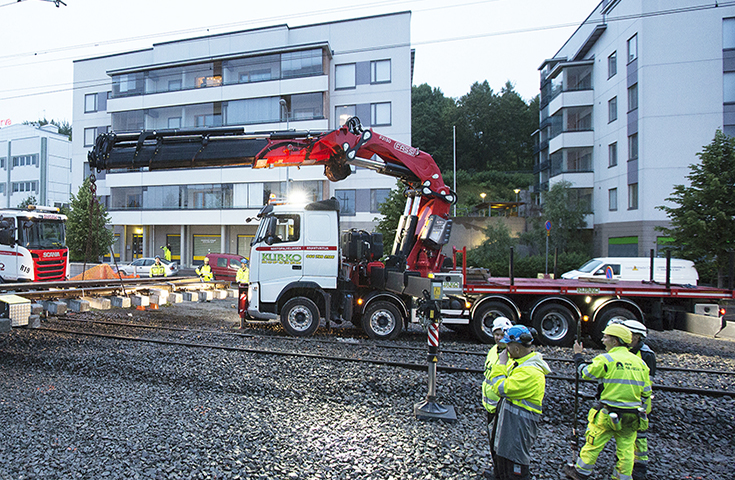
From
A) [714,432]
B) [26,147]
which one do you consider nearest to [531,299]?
[714,432]

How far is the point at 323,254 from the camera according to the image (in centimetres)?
972

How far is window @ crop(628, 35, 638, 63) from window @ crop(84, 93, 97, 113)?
4559cm

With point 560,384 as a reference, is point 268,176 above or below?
above

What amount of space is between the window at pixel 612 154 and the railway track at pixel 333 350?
85.2 ft

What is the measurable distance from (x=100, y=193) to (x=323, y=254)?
130 ft

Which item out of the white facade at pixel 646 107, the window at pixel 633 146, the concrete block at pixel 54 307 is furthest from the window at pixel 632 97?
the concrete block at pixel 54 307

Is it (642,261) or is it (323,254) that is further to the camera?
(642,261)

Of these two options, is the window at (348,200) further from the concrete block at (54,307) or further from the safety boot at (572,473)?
the safety boot at (572,473)

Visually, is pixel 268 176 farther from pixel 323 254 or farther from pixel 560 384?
pixel 560 384

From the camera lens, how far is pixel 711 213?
17.9m

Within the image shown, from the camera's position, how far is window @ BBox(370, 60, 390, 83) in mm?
32594

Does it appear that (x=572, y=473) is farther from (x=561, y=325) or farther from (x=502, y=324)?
(x=561, y=325)

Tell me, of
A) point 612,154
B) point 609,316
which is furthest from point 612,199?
point 609,316

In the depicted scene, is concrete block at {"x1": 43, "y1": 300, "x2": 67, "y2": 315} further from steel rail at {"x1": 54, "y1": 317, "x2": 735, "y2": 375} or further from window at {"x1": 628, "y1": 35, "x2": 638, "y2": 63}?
window at {"x1": 628, "y1": 35, "x2": 638, "y2": 63}
